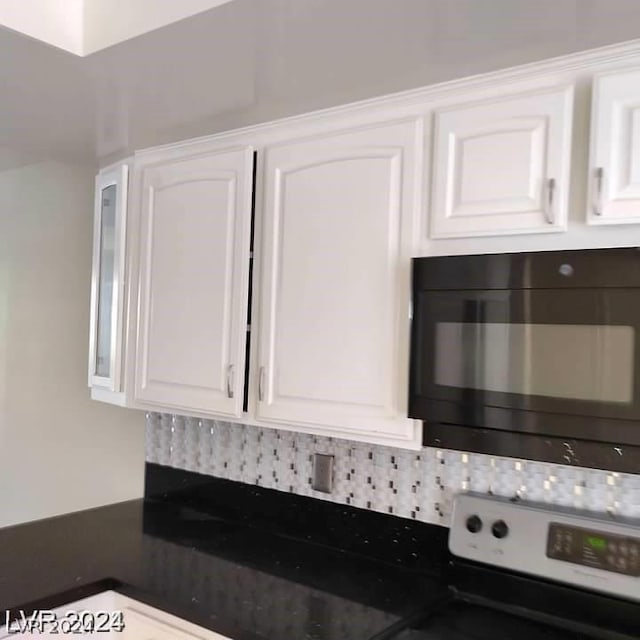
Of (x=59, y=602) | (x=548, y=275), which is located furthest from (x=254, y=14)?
(x=59, y=602)

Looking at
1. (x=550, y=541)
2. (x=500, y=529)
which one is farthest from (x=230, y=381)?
(x=550, y=541)

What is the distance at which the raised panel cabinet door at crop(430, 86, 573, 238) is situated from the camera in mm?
1401

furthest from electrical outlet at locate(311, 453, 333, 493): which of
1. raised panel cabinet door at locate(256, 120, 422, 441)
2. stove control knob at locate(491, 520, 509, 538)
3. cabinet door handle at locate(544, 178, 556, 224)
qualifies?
cabinet door handle at locate(544, 178, 556, 224)

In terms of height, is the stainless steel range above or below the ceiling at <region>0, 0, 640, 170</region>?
below

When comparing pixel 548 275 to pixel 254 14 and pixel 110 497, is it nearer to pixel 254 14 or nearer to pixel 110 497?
pixel 254 14

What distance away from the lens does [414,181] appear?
63.3 inches

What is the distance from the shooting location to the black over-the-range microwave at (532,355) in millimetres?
1286

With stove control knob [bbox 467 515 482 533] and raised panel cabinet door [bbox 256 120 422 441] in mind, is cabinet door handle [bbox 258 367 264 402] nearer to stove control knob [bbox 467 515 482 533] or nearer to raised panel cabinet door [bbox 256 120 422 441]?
raised panel cabinet door [bbox 256 120 422 441]

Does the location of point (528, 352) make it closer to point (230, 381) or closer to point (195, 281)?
point (230, 381)

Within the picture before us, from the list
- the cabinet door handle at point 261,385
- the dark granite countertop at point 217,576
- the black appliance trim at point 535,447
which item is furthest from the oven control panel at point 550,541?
the cabinet door handle at point 261,385

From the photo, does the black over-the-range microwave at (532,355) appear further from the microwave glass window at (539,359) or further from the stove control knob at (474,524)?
the stove control knob at (474,524)

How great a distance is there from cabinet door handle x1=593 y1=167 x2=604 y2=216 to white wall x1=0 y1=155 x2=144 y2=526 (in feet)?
6.37

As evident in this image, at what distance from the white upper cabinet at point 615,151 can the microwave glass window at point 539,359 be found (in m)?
0.24

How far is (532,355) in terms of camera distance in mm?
1392
